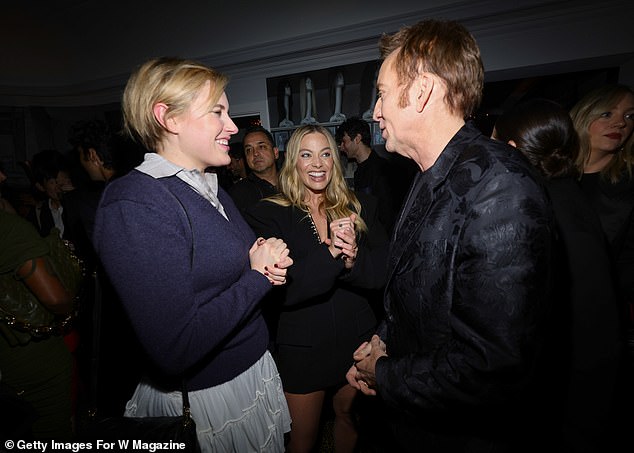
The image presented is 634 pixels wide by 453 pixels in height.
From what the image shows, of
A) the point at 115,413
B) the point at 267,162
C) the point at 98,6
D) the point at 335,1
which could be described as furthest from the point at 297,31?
the point at 115,413

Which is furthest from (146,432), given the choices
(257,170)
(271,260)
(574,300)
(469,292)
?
(257,170)

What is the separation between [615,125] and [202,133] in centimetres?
266

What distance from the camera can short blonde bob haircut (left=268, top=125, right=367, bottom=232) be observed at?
2.17 metres

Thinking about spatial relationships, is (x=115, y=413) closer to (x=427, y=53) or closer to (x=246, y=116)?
(x=427, y=53)

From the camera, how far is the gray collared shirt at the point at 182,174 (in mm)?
1171

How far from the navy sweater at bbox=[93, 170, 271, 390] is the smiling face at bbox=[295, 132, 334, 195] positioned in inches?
40.5

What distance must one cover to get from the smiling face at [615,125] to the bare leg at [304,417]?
2.52 metres

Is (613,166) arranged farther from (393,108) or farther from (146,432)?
(146,432)

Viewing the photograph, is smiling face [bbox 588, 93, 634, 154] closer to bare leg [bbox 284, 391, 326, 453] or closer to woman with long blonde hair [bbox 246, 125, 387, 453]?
woman with long blonde hair [bbox 246, 125, 387, 453]

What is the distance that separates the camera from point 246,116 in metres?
5.64

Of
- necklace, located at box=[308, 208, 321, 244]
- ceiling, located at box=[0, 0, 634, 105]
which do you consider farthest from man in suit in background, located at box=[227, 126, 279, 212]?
ceiling, located at box=[0, 0, 634, 105]

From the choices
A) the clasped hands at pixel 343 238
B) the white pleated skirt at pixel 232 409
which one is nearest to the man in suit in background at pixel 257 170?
the clasped hands at pixel 343 238

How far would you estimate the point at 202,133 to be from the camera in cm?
125

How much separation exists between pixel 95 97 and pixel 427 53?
328 inches
